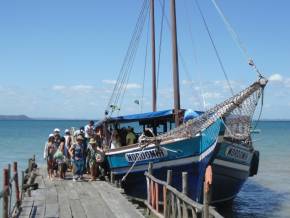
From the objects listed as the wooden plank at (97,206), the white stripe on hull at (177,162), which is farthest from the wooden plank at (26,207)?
the white stripe on hull at (177,162)

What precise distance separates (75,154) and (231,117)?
5.61 m

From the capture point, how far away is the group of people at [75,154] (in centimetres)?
1736

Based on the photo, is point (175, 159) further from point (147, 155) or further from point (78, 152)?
point (78, 152)

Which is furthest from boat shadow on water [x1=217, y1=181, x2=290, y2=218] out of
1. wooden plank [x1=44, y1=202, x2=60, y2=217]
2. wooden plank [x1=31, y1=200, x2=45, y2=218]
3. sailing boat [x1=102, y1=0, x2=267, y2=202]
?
wooden plank [x1=31, y1=200, x2=45, y2=218]

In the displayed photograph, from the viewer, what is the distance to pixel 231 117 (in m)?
15.1

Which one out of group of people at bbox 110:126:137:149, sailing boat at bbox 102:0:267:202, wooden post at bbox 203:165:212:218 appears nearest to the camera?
wooden post at bbox 203:165:212:218

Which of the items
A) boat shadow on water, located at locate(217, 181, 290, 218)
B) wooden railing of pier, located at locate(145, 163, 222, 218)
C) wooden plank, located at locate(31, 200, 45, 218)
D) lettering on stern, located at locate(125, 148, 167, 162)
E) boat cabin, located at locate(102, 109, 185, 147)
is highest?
boat cabin, located at locate(102, 109, 185, 147)

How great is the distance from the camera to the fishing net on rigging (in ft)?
47.3

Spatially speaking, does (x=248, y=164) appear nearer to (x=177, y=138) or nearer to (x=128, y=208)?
(x=177, y=138)

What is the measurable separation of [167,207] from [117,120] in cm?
741

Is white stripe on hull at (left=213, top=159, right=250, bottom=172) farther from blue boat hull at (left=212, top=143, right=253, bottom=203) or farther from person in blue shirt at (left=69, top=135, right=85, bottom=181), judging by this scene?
person in blue shirt at (left=69, top=135, right=85, bottom=181)

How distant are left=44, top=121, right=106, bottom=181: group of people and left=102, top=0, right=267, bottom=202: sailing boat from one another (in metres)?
0.72

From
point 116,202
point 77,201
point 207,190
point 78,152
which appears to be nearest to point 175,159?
point 116,202

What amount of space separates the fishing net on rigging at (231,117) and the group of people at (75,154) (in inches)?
122
